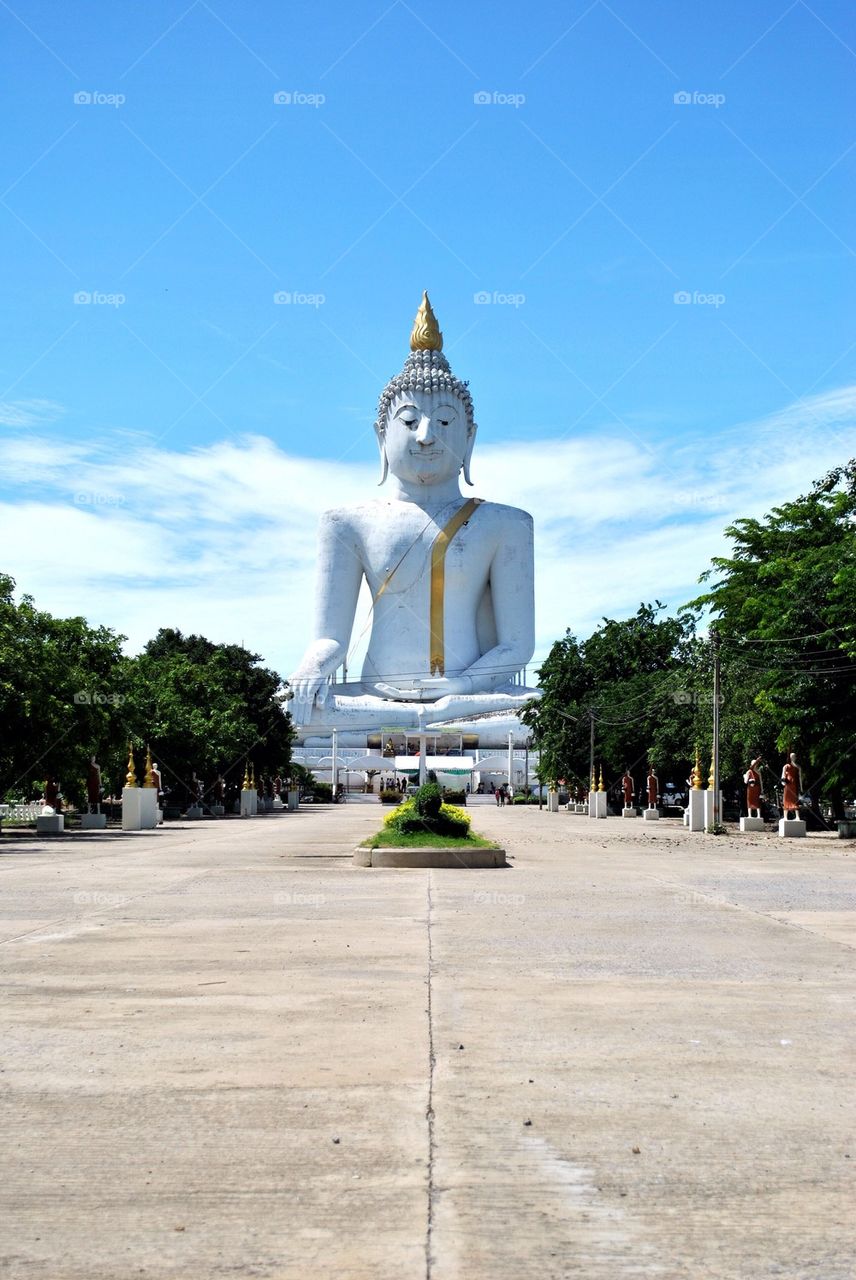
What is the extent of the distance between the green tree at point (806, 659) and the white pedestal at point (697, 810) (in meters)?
1.69

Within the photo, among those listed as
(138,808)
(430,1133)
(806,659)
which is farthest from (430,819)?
(138,808)

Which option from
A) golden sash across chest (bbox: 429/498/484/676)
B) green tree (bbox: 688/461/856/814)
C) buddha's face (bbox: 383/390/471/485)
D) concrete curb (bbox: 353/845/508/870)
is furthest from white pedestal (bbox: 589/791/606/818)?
concrete curb (bbox: 353/845/508/870)

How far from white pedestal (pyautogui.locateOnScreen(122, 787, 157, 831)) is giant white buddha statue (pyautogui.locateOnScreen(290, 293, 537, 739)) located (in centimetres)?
3420

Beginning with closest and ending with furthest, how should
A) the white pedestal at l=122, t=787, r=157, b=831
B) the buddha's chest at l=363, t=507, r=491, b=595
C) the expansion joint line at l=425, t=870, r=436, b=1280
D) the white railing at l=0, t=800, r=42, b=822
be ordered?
the expansion joint line at l=425, t=870, r=436, b=1280, the white pedestal at l=122, t=787, r=157, b=831, the white railing at l=0, t=800, r=42, b=822, the buddha's chest at l=363, t=507, r=491, b=595

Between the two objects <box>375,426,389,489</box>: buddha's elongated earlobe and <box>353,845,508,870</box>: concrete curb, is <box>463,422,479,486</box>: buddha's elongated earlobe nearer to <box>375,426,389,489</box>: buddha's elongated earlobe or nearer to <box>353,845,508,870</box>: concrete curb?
<box>375,426,389,489</box>: buddha's elongated earlobe

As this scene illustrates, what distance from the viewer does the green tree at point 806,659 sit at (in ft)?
93.8

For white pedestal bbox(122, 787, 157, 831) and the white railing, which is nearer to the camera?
white pedestal bbox(122, 787, 157, 831)

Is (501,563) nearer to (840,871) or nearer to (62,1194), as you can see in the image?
(840,871)

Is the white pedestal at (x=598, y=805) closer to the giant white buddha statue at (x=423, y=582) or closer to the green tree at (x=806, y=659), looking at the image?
the green tree at (x=806, y=659)

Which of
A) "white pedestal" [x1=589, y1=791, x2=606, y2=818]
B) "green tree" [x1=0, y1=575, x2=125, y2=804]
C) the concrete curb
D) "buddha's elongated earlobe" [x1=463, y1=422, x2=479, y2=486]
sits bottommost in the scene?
the concrete curb

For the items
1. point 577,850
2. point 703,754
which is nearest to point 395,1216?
point 577,850

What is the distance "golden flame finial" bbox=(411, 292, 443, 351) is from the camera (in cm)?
7469

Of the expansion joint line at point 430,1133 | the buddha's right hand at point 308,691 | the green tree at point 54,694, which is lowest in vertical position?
the expansion joint line at point 430,1133

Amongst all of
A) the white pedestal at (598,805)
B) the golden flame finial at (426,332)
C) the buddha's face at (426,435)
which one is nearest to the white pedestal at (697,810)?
the white pedestal at (598,805)
